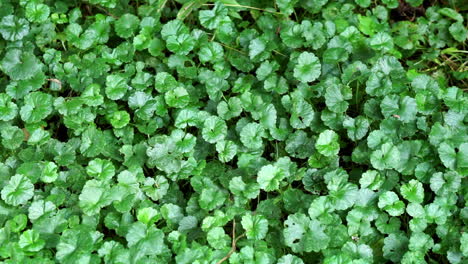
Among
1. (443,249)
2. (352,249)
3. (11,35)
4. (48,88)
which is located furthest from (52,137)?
(443,249)

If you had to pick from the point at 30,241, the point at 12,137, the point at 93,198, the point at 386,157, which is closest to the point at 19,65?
the point at 12,137

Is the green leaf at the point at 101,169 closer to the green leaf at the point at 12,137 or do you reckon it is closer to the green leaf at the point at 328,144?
the green leaf at the point at 12,137

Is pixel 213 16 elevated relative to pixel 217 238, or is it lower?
elevated

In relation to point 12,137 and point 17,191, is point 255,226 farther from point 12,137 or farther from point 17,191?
point 12,137

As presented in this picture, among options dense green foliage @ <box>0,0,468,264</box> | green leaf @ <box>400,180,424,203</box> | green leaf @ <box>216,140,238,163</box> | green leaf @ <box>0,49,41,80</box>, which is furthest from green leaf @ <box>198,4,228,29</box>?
green leaf @ <box>400,180,424,203</box>

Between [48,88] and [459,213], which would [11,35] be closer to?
[48,88]

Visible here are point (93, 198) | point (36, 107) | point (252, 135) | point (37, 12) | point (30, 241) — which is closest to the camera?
point (30, 241)

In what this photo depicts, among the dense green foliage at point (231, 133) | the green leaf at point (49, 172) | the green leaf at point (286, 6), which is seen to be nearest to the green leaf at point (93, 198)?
the dense green foliage at point (231, 133)

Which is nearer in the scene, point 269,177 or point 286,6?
point 269,177
